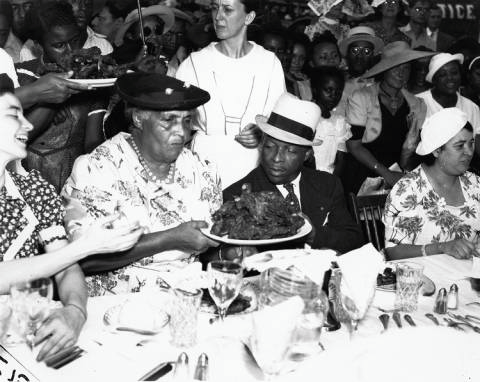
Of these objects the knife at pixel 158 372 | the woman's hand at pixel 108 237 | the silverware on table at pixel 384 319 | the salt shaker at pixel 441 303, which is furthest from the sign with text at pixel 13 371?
the salt shaker at pixel 441 303

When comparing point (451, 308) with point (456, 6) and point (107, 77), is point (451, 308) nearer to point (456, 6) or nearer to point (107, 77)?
point (107, 77)

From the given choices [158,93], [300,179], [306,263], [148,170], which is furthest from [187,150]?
[306,263]

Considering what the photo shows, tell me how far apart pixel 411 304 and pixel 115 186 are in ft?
4.61

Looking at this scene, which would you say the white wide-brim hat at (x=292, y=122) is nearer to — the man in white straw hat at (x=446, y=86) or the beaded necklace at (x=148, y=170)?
the beaded necklace at (x=148, y=170)

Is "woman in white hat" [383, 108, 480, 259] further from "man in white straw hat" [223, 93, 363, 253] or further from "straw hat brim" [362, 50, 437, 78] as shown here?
"straw hat brim" [362, 50, 437, 78]

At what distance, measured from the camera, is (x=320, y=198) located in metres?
3.41

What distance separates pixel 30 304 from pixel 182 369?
53 centimetres

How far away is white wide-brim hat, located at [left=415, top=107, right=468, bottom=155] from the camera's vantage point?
3416mm

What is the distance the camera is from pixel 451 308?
2367 millimetres

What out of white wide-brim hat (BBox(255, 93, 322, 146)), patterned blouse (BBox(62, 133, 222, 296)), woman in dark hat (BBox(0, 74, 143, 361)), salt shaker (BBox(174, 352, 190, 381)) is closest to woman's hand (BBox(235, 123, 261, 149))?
white wide-brim hat (BBox(255, 93, 322, 146))

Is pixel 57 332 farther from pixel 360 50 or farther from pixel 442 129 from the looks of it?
pixel 360 50

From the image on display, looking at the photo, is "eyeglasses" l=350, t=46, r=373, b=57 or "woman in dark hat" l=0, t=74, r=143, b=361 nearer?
"woman in dark hat" l=0, t=74, r=143, b=361

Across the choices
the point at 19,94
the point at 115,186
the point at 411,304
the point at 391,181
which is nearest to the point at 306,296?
the point at 411,304

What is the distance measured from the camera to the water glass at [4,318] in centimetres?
187
